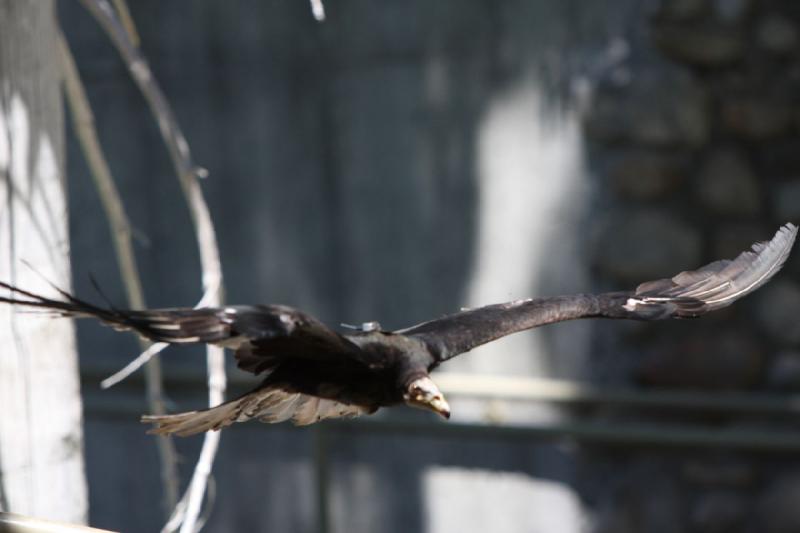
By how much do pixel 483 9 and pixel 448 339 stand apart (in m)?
1.64

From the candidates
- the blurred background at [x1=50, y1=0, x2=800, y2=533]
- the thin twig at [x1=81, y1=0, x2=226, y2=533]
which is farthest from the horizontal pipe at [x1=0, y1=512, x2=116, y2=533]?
the blurred background at [x1=50, y1=0, x2=800, y2=533]

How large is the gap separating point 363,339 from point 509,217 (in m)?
1.60

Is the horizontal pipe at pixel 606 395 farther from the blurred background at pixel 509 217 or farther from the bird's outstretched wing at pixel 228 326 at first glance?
the bird's outstretched wing at pixel 228 326

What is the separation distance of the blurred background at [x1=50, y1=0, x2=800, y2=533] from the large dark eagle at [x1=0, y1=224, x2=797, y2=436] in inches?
43.4

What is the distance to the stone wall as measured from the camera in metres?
3.44

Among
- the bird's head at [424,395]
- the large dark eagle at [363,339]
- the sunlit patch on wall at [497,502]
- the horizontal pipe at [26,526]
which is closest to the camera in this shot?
the horizontal pipe at [26,526]

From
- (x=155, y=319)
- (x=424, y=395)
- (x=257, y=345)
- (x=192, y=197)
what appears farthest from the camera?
(x=192, y=197)

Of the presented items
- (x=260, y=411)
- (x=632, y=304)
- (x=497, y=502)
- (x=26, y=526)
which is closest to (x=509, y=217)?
(x=497, y=502)

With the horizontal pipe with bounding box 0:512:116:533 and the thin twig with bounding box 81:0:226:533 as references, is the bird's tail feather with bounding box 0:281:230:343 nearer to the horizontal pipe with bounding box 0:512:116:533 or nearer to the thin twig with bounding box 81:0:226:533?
the horizontal pipe with bounding box 0:512:116:533

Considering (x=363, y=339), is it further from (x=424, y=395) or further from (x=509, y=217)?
(x=509, y=217)

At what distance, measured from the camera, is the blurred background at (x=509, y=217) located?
3.47 meters

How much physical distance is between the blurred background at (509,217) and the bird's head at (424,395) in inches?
53.7

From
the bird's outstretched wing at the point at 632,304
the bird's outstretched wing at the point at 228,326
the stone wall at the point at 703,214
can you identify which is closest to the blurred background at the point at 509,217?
the stone wall at the point at 703,214

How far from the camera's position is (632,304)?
224 cm
